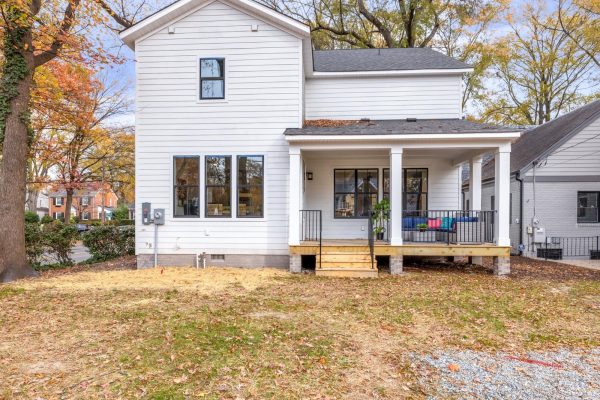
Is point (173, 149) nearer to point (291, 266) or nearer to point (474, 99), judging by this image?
point (291, 266)

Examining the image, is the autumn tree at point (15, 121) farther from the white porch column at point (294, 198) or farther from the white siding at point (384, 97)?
the white siding at point (384, 97)

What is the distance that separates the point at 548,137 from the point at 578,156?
6.75 feet

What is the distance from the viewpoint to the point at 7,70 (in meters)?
8.80

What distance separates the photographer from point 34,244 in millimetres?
10727

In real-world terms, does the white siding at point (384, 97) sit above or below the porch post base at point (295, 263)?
above

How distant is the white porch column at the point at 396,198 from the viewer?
9016mm

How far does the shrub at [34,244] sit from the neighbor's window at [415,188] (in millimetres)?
11256

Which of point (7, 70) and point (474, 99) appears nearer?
point (7, 70)

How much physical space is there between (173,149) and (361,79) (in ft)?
20.9

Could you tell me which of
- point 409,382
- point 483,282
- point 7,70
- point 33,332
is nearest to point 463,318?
point 409,382

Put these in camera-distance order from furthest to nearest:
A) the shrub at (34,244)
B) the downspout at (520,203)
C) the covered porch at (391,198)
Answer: the downspout at (520,203)
the shrub at (34,244)
the covered porch at (391,198)

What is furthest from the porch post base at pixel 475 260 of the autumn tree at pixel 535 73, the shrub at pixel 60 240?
the autumn tree at pixel 535 73

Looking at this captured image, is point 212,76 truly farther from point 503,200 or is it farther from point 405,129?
point 503,200

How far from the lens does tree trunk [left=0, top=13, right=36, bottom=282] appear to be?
28.6 ft
